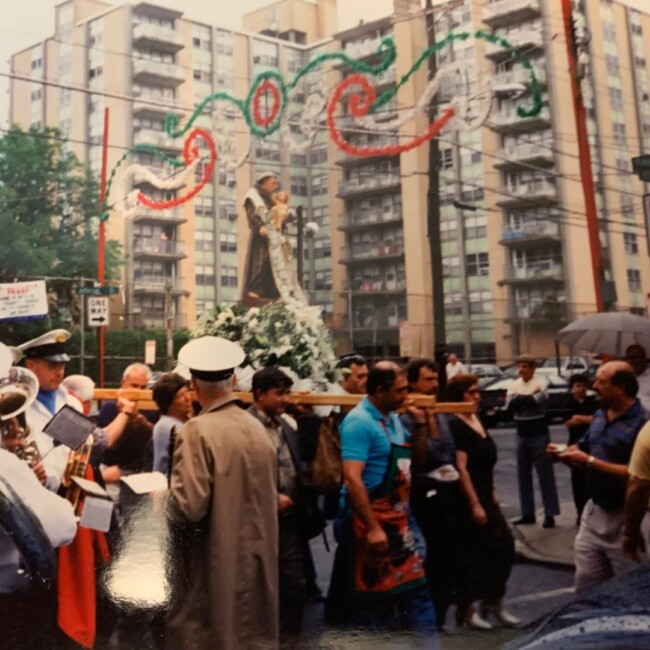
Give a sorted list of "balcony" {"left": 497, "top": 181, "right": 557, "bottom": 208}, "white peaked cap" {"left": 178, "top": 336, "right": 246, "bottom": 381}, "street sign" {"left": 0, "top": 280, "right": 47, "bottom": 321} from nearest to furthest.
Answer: "white peaked cap" {"left": 178, "top": 336, "right": 246, "bottom": 381}
"street sign" {"left": 0, "top": 280, "right": 47, "bottom": 321}
"balcony" {"left": 497, "top": 181, "right": 557, "bottom": 208}

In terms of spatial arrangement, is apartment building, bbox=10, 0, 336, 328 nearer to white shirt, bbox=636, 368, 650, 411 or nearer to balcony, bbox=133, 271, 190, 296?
balcony, bbox=133, 271, 190, 296

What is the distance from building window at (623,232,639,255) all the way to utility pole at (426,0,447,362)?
0.72 m

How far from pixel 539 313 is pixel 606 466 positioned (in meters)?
0.62

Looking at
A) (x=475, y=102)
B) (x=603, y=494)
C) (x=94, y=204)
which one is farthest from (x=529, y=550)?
(x=94, y=204)

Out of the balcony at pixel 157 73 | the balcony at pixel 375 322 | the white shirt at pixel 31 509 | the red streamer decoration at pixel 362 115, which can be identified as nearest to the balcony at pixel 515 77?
the red streamer decoration at pixel 362 115

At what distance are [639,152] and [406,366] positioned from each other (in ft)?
4.29

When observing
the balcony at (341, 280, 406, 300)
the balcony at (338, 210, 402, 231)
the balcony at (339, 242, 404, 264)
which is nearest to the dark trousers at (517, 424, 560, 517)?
the balcony at (341, 280, 406, 300)

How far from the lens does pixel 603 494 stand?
3.13 m

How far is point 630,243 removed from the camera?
3.48 metres

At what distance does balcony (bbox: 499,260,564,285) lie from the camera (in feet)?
11.1

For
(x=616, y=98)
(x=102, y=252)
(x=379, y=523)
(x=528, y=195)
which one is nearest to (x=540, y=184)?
(x=528, y=195)

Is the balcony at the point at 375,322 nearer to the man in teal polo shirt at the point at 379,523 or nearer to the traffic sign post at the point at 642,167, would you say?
the man in teal polo shirt at the point at 379,523

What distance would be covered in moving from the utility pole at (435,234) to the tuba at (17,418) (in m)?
1.51

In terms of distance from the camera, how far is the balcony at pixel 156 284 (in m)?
3.46
